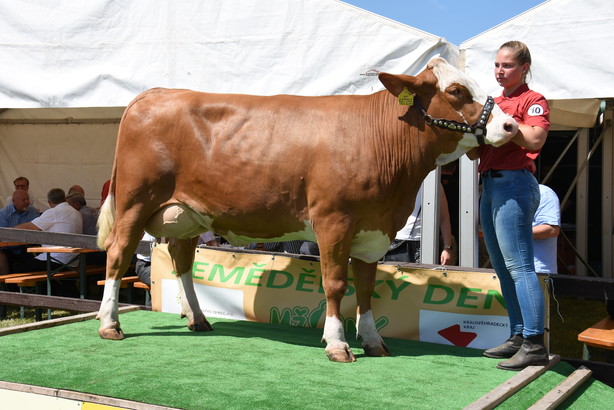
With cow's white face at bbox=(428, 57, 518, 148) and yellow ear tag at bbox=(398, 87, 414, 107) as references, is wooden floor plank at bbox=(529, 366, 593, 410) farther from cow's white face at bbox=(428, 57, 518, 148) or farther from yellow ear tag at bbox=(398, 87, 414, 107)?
yellow ear tag at bbox=(398, 87, 414, 107)

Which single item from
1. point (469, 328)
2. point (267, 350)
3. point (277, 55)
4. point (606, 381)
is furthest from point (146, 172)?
point (606, 381)

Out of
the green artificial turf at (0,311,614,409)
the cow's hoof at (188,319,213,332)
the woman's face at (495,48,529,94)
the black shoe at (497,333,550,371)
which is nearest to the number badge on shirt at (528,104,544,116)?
the woman's face at (495,48,529,94)

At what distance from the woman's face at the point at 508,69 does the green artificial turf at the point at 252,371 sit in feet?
5.28

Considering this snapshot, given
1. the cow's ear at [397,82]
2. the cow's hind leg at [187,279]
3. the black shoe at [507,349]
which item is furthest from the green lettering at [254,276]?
the cow's ear at [397,82]

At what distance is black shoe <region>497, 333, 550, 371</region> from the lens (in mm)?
3734

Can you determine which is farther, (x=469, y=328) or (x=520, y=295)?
(x=469, y=328)

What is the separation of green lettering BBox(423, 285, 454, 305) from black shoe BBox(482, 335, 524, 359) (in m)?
0.52

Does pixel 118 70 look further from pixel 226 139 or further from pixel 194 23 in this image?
pixel 226 139

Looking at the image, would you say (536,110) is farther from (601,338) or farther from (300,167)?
(601,338)

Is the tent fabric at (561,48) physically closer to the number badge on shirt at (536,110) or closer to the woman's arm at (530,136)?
the number badge on shirt at (536,110)

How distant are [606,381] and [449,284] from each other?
1102 mm

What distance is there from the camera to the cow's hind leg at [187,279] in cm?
487

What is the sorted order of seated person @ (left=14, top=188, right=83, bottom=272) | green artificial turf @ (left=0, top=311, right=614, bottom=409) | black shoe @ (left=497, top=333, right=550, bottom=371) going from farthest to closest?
seated person @ (left=14, top=188, right=83, bottom=272)
black shoe @ (left=497, top=333, right=550, bottom=371)
green artificial turf @ (left=0, top=311, right=614, bottom=409)

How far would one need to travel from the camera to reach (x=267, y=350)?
4184 mm
